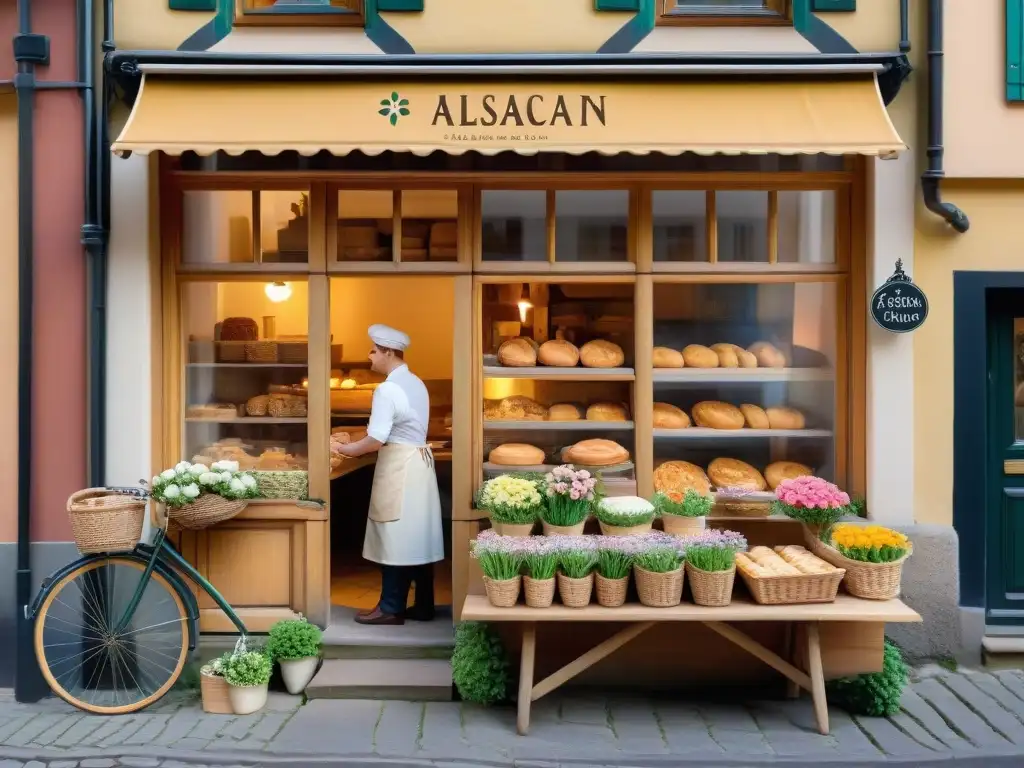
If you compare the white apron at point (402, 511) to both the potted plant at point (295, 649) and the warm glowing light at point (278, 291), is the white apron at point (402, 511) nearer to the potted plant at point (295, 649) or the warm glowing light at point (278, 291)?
the potted plant at point (295, 649)

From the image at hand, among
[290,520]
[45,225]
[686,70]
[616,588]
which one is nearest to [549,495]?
[616,588]

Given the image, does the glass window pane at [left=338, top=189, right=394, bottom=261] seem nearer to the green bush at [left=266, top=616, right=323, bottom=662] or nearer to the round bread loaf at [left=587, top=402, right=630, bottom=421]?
the round bread loaf at [left=587, top=402, right=630, bottom=421]

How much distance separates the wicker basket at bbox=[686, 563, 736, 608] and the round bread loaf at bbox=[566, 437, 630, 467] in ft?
4.34

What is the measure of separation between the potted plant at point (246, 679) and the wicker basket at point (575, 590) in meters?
1.98

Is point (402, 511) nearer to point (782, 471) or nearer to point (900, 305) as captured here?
point (782, 471)

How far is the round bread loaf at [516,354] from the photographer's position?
736 centimetres

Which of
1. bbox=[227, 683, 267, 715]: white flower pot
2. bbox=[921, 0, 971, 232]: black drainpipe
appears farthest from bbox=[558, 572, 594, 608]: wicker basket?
bbox=[921, 0, 971, 232]: black drainpipe

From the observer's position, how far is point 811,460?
24.3 ft

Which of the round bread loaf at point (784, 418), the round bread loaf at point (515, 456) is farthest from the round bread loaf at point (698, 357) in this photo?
the round bread loaf at point (515, 456)

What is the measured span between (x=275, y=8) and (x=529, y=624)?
4.60 meters

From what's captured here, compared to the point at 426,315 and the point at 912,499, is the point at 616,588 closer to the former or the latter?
the point at 912,499

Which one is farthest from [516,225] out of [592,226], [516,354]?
[516,354]

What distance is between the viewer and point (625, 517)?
6.54m

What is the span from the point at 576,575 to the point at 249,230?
136 inches
